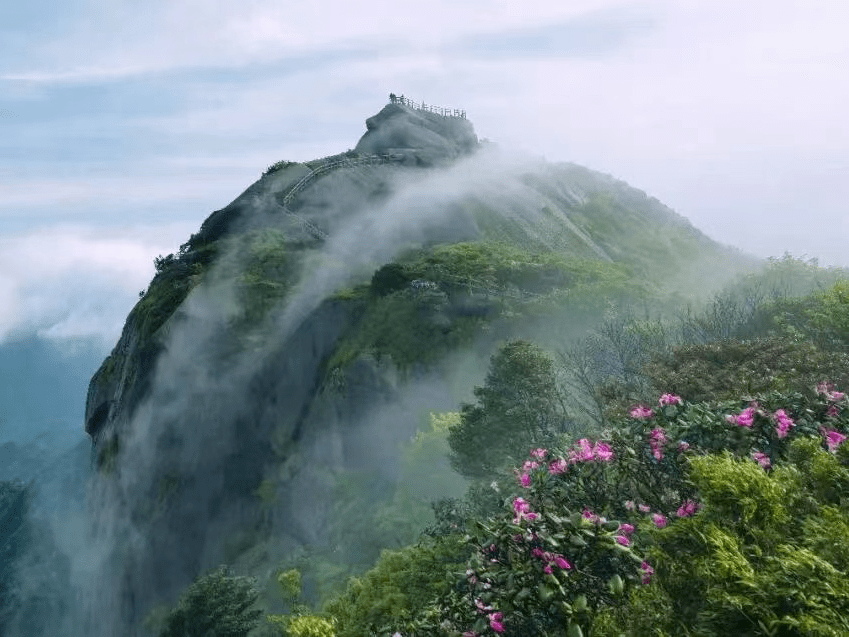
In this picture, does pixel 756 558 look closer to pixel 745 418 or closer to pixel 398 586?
pixel 745 418

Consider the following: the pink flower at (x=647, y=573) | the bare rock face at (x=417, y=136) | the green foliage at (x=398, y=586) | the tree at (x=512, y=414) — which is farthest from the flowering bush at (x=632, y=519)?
the bare rock face at (x=417, y=136)

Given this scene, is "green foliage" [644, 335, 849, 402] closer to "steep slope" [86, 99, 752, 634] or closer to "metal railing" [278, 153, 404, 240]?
"steep slope" [86, 99, 752, 634]

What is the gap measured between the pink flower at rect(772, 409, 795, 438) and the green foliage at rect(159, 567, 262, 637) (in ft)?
91.6

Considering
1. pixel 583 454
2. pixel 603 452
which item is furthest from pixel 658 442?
pixel 583 454

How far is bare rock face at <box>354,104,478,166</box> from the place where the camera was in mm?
87688

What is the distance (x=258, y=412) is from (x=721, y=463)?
52.5m

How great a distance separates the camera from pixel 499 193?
263 ft

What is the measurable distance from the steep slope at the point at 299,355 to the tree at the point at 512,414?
9.80 metres

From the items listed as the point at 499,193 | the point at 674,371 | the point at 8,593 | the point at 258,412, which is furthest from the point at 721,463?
the point at 8,593

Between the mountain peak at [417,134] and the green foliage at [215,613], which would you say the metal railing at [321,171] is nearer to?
the mountain peak at [417,134]

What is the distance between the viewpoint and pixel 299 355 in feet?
191

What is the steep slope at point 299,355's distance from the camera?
162 ft

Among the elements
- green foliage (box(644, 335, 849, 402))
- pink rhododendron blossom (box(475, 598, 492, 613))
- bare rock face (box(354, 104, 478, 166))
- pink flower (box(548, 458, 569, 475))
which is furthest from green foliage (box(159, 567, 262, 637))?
bare rock face (box(354, 104, 478, 166))

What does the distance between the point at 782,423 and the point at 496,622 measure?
7.18 meters
